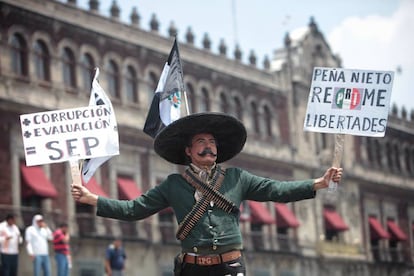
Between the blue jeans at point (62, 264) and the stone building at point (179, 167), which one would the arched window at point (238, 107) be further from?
the blue jeans at point (62, 264)

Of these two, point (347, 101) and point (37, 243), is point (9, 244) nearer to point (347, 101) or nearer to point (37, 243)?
point (37, 243)

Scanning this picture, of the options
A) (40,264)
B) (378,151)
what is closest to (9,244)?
(40,264)

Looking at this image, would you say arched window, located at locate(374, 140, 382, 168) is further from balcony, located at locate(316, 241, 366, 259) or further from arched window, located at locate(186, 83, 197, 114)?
arched window, located at locate(186, 83, 197, 114)

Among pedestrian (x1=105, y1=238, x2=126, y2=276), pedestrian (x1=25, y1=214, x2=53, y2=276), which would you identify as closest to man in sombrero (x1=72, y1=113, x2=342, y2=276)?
pedestrian (x1=25, y1=214, x2=53, y2=276)

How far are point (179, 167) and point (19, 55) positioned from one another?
26.7 ft

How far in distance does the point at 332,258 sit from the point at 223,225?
1451 inches

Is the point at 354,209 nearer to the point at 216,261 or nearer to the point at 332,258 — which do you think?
the point at 332,258

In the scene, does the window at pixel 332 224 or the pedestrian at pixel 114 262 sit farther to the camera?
the window at pixel 332 224

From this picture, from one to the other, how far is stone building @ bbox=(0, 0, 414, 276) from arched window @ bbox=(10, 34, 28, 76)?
0.03 metres

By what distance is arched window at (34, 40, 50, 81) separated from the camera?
31.0 metres

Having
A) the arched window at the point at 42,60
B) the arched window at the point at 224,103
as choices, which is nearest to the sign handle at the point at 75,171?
the arched window at the point at 42,60

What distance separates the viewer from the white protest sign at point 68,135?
28.6ft

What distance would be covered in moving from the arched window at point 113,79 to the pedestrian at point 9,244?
14.1 meters

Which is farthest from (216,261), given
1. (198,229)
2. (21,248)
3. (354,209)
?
(354,209)
